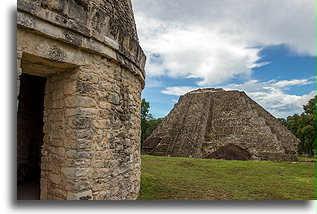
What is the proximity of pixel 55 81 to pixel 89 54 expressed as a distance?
2.28ft

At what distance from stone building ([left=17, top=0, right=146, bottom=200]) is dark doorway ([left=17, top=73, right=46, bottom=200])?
2882 millimetres

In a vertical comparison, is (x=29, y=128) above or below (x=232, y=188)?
above

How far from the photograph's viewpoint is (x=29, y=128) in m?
6.55

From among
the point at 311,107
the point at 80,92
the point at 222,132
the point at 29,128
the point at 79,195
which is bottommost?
the point at 79,195

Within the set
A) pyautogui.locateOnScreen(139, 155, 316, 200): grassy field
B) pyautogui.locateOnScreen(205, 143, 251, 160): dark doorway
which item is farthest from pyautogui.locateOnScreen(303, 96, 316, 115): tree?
pyautogui.locateOnScreen(139, 155, 316, 200): grassy field

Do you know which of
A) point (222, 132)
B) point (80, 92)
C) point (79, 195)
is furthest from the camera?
point (222, 132)

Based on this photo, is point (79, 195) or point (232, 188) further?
point (232, 188)

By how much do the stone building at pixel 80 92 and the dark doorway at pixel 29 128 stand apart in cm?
288

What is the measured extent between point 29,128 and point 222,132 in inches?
808

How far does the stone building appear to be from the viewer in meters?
3.03

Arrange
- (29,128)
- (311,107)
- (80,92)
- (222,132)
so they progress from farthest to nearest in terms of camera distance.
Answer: (222,132) → (311,107) → (29,128) → (80,92)

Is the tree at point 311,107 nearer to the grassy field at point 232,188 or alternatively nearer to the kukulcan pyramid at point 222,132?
the kukulcan pyramid at point 222,132

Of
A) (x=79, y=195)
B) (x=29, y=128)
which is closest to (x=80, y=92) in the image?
(x=79, y=195)

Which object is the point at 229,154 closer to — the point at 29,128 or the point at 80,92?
the point at 29,128
